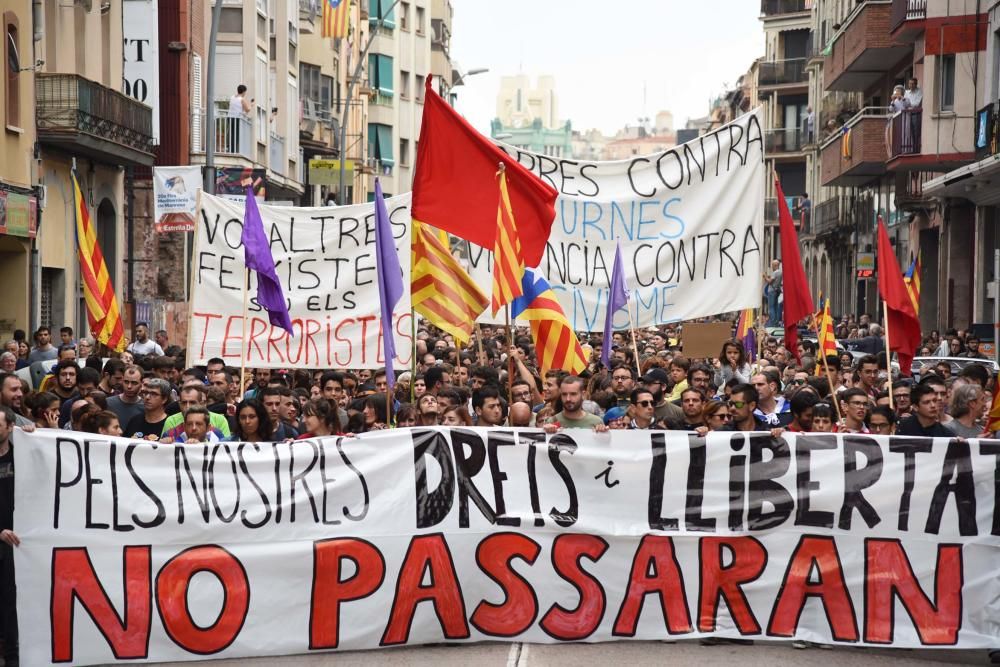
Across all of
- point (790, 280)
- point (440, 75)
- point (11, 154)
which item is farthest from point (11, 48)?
point (440, 75)

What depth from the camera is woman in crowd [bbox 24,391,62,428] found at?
10.8m

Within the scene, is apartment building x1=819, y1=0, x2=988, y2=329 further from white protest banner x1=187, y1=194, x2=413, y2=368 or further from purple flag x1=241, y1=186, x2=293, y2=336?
purple flag x1=241, y1=186, x2=293, y2=336

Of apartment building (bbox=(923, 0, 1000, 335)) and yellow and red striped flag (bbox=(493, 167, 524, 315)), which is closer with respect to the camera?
yellow and red striped flag (bbox=(493, 167, 524, 315))

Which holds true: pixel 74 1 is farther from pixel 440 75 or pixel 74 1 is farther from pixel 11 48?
pixel 440 75

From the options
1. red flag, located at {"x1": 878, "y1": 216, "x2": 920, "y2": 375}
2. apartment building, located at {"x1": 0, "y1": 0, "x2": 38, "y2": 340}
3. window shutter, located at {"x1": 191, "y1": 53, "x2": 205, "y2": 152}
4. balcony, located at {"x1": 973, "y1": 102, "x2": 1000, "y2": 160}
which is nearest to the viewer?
red flag, located at {"x1": 878, "y1": 216, "x2": 920, "y2": 375}

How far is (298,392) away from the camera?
41.5ft

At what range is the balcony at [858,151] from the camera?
3791 cm

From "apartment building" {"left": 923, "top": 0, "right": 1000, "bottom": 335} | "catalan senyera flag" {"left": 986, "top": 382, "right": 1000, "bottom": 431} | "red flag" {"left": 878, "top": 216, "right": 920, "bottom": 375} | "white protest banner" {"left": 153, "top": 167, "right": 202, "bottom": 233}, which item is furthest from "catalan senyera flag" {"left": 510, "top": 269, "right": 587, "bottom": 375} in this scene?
"apartment building" {"left": 923, "top": 0, "right": 1000, "bottom": 335}

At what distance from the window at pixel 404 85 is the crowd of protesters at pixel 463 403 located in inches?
2433

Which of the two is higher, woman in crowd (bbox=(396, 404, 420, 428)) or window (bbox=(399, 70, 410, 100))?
window (bbox=(399, 70, 410, 100))

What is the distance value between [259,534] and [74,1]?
2180 cm

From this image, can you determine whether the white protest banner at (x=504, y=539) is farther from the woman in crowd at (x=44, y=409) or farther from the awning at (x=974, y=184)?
the awning at (x=974, y=184)

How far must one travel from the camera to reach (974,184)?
2898 centimetres

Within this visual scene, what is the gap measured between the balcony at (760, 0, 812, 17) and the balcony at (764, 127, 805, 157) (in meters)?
6.21
